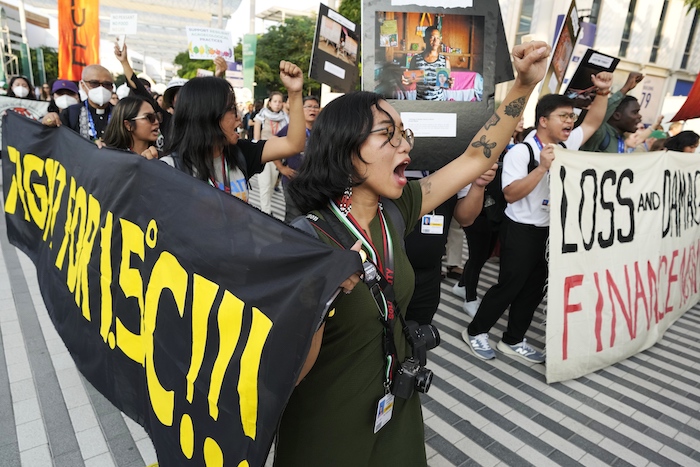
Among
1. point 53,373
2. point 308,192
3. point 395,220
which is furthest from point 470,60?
point 53,373

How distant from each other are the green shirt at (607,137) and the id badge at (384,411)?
3.10 metres

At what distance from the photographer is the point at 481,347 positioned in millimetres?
3205

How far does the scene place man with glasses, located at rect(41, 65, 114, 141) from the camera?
3547 mm

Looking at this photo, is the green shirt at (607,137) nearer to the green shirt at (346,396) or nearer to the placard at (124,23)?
the green shirt at (346,396)

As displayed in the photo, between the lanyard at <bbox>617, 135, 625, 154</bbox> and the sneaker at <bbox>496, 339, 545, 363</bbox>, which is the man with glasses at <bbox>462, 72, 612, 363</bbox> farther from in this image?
the lanyard at <bbox>617, 135, 625, 154</bbox>

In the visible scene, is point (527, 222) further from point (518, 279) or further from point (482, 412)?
point (482, 412)

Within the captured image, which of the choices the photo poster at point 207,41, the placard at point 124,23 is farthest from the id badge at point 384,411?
the photo poster at point 207,41

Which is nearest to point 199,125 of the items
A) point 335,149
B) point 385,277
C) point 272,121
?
point 335,149

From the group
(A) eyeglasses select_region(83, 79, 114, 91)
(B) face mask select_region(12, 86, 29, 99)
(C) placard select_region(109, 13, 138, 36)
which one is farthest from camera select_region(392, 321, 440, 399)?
(B) face mask select_region(12, 86, 29, 99)

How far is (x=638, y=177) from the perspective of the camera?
307 cm

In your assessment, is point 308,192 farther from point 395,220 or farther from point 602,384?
point 602,384

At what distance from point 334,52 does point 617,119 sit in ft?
8.83

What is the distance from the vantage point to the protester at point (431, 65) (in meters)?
2.15

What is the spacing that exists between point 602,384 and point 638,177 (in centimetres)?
142
